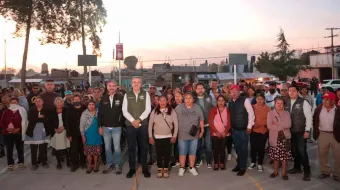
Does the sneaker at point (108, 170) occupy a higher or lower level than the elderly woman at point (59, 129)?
lower

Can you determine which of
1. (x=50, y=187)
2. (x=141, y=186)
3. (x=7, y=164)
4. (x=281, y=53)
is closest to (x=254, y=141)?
(x=141, y=186)

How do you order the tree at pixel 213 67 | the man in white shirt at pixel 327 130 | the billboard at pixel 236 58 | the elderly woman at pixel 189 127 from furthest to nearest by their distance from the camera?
the tree at pixel 213 67
the billboard at pixel 236 58
the elderly woman at pixel 189 127
the man in white shirt at pixel 327 130

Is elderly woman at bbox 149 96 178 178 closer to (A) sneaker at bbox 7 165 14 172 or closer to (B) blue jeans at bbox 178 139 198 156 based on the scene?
(B) blue jeans at bbox 178 139 198 156

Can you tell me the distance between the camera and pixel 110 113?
6832 millimetres

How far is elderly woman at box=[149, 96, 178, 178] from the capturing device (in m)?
6.69

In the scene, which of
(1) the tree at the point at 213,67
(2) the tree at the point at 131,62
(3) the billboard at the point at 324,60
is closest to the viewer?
(3) the billboard at the point at 324,60

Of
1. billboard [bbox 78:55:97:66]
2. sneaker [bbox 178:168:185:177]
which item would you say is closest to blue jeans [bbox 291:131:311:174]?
sneaker [bbox 178:168:185:177]

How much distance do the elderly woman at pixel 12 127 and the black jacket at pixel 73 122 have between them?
3.43 ft

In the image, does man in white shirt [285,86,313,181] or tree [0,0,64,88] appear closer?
man in white shirt [285,86,313,181]

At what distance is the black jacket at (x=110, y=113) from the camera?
269 inches

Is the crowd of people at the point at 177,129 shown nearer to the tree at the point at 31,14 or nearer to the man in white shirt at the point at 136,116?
the man in white shirt at the point at 136,116

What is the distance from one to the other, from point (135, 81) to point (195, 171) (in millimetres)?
2261

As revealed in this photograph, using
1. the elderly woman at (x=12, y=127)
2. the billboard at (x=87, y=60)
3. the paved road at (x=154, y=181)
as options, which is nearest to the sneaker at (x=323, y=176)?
the paved road at (x=154, y=181)

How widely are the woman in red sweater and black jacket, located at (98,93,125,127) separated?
196cm
